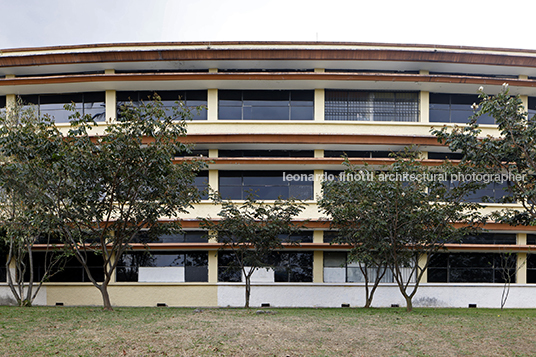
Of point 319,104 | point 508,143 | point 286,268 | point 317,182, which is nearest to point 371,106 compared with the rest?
point 319,104

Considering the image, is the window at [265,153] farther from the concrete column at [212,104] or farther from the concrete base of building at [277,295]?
the concrete base of building at [277,295]

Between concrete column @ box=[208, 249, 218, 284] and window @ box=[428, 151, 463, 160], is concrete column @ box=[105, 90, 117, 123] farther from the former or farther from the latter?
window @ box=[428, 151, 463, 160]

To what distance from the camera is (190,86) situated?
22422 millimetres

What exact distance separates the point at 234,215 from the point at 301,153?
23.3ft

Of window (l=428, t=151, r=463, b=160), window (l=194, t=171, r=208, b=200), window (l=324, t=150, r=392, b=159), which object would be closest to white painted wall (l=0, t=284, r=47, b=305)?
window (l=194, t=171, r=208, b=200)

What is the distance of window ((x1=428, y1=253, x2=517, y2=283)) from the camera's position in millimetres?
22453

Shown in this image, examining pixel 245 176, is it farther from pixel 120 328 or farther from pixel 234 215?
pixel 120 328

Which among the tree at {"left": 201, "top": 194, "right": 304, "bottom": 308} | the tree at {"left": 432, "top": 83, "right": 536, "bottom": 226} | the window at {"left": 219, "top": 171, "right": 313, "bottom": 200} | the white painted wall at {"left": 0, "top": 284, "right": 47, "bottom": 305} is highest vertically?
the tree at {"left": 432, "top": 83, "right": 536, "bottom": 226}

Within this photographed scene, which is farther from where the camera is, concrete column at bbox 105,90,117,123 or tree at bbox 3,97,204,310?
concrete column at bbox 105,90,117,123

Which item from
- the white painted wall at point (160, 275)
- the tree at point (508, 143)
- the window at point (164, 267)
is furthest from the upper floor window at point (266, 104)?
the tree at point (508, 143)

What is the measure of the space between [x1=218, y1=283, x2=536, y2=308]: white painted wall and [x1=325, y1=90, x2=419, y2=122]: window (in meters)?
9.53

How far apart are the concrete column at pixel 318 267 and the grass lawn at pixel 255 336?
29.7 feet

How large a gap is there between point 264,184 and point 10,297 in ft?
50.4

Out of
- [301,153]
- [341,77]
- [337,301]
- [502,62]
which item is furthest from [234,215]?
[502,62]
